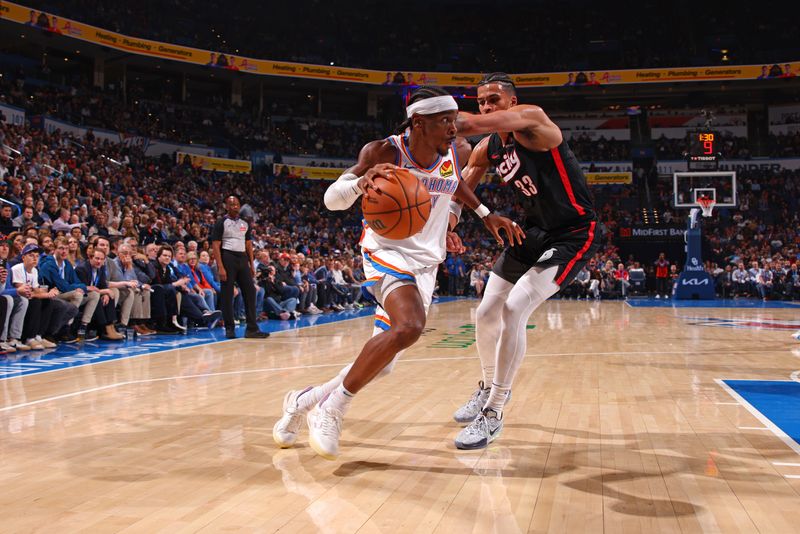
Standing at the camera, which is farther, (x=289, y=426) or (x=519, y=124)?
(x=519, y=124)

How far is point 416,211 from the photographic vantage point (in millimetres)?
3123

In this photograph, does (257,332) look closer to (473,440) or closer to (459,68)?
(473,440)

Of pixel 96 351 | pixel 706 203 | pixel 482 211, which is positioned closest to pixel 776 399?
pixel 482 211

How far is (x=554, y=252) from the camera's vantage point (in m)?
3.88

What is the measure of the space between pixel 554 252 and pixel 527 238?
20 centimetres

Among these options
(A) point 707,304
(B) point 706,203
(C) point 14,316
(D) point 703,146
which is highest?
(D) point 703,146

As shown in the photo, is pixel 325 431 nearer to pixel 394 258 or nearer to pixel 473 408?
pixel 394 258

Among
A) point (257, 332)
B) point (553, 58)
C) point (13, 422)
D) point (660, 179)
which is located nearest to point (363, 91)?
point (553, 58)

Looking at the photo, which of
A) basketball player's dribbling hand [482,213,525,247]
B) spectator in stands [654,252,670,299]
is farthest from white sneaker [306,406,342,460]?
spectator in stands [654,252,670,299]

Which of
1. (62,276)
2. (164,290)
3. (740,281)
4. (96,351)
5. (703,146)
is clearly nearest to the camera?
(96,351)

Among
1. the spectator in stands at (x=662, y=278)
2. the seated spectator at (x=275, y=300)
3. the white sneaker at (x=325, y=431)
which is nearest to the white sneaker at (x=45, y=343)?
the seated spectator at (x=275, y=300)

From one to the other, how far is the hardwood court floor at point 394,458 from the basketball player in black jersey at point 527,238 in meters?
0.38

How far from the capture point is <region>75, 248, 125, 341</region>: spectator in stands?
27.0ft

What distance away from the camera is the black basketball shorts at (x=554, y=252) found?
12.7 feet
